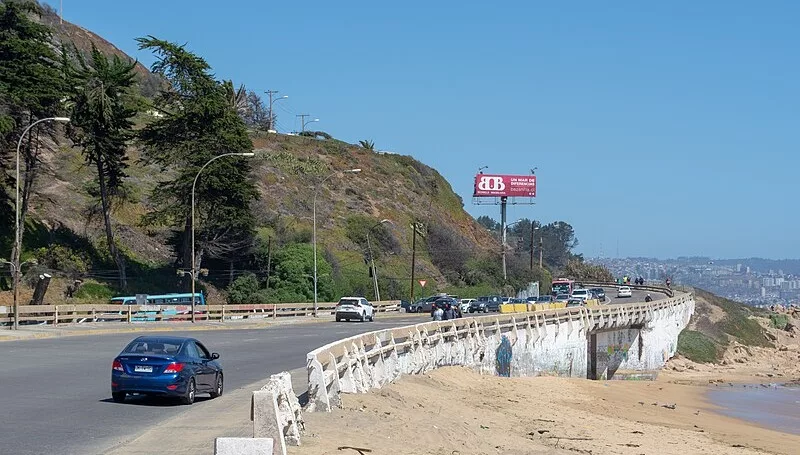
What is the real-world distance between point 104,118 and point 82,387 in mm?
51346

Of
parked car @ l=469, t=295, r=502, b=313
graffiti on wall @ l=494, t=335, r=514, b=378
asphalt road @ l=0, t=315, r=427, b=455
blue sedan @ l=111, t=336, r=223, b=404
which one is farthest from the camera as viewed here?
parked car @ l=469, t=295, r=502, b=313

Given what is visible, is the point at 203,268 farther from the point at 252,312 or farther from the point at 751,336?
the point at 751,336

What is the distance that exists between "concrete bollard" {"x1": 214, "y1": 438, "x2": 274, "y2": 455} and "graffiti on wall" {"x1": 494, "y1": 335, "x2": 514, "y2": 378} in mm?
29467

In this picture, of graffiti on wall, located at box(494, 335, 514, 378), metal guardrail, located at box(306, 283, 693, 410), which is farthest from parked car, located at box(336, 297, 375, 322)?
graffiti on wall, located at box(494, 335, 514, 378)

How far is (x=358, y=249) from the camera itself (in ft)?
375

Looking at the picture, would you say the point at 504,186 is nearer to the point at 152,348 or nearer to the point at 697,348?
the point at 697,348

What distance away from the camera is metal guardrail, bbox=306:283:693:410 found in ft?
61.7

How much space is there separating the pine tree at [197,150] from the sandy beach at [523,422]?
133 ft

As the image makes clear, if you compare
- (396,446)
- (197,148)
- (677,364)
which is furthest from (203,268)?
(396,446)

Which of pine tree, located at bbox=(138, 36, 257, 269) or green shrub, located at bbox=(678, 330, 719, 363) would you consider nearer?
green shrub, located at bbox=(678, 330, 719, 363)

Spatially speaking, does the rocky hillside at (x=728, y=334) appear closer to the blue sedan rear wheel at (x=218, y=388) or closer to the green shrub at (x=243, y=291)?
the green shrub at (x=243, y=291)

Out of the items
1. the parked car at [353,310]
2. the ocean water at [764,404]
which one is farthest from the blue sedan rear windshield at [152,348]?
the parked car at [353,310]

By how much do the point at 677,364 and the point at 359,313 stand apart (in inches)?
776

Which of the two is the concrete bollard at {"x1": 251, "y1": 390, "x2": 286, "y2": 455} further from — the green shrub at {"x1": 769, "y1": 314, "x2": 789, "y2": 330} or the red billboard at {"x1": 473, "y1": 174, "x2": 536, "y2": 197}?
the red billboard at {"x1": 473, "y1": 174, "x2": 536, "y2": 197}
